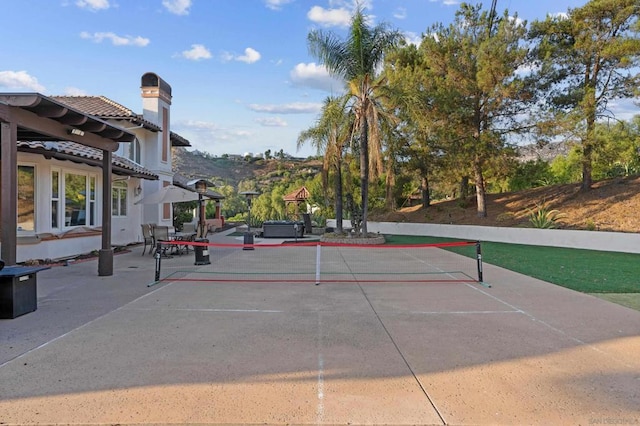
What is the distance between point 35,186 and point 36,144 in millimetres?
1891

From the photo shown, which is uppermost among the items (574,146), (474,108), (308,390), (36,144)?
(474,108)

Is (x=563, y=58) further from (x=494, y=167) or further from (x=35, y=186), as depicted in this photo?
(x=35, y=186)

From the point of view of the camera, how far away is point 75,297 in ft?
25.0

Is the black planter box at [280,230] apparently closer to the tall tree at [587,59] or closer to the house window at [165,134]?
the house window at [165,134]

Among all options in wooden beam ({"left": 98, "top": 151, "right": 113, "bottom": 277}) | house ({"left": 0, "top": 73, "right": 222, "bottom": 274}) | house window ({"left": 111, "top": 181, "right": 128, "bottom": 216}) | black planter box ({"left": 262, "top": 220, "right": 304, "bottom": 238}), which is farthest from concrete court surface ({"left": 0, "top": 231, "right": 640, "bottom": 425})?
black planter box ({"left": 262, "top": 220, "right": 304, "bottom": 238})

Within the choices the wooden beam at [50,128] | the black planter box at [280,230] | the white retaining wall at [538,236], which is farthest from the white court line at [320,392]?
the black planter box at [280,230]

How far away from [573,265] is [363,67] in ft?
38.2

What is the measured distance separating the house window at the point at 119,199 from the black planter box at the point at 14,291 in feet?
35.0

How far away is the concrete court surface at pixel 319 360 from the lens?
3.47 meters

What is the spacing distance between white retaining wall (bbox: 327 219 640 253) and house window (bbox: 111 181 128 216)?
15.9m

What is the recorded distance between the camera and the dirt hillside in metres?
19.1

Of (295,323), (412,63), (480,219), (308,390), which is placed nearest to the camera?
(308,390)

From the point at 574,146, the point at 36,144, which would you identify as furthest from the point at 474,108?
the point at 36,144

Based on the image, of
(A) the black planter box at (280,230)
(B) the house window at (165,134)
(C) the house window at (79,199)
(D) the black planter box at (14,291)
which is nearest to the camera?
(D) the black planter box at (14,291)
